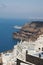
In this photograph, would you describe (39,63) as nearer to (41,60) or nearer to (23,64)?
(41,60)

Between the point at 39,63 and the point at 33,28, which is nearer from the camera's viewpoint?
the point at 39,63

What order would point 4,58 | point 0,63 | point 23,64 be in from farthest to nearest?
point 4,58 < point 0,63 < point 23,64

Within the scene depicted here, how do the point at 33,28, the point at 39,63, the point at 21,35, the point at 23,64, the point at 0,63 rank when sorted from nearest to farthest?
the point at 23,64, the point at 39,63, the point at 0,63, the point at 21,35, the point at 33,28

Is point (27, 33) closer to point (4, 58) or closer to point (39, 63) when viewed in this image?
point (4, 58)

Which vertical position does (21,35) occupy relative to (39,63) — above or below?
above

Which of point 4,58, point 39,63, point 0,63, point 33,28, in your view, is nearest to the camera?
point 39,63

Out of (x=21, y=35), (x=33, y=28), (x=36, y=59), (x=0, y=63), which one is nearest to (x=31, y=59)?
(x=36, y=59)

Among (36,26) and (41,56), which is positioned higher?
(36,26)

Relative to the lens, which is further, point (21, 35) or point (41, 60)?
point (21, 35)

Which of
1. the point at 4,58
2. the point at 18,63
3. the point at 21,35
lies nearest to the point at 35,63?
the point at 18,63
